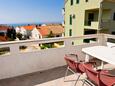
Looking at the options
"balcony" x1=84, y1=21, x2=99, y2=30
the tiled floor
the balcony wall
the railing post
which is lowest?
the tiled floor

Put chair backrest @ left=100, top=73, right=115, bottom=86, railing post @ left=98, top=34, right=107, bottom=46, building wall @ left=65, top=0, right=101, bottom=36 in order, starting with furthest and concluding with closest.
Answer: building wall @ left=65, top=0, right=101, bottom=36, railing post @ left=98, top=34, right=107, bottom=46, chair backrest @ left=100, top=73, right=115, bottom=86

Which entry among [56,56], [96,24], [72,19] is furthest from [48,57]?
[72,19]

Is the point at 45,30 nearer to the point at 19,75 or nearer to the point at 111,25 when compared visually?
the point at 111,25

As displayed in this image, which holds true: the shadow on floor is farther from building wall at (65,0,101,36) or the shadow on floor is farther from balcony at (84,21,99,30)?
building wall at (65,0,101,36)

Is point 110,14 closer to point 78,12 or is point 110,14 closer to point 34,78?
point 78,12

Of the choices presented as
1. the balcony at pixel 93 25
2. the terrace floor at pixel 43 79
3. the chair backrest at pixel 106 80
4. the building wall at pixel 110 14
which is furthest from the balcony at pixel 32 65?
the building wall at pixel 110 14

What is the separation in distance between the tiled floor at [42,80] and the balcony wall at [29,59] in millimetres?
168

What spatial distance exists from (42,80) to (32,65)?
59 centimetres

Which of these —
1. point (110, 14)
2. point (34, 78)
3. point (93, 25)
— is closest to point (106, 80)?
point (34, 78)

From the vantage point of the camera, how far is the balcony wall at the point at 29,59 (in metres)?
3.61

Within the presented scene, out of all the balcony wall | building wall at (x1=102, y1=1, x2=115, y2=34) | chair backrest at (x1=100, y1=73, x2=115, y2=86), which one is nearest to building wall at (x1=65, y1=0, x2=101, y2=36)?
building wall at (x1=102, y1=1, x2=115, y2=34)

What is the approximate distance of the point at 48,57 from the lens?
420cm

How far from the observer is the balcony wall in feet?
11.9

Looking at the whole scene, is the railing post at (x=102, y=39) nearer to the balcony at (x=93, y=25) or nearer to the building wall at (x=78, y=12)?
the balcony at (x=93, y=25)
